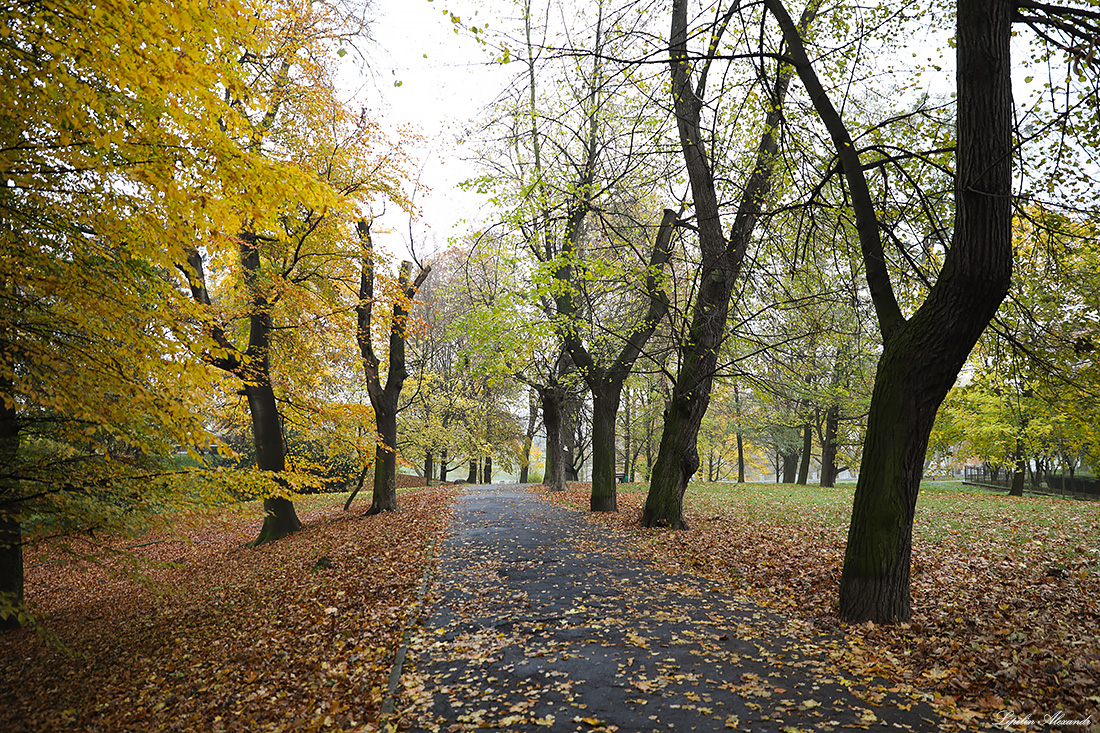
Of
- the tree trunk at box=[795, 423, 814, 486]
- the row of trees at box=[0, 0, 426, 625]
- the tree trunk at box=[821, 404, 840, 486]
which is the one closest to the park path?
the row of trees at box=[0, 0, 426, 625]

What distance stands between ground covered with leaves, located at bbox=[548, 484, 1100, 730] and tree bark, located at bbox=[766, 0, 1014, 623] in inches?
25.5

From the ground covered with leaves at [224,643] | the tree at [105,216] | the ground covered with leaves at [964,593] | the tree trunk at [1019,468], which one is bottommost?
the ground covered with leaves at [224,643]

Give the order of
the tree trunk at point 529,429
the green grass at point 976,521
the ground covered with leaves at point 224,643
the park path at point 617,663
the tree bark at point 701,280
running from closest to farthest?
the park path at point 617,663 < the ground covered with leaves at point 224,643 < the green grass at point 976,521 < the tree bark at point 701,280 < the tree trunk at point 529,429

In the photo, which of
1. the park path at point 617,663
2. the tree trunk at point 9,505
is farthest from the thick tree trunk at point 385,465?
the tree trunk at point 9,505

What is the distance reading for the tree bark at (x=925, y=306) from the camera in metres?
4.29

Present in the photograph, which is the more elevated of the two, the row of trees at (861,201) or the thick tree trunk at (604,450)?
the row of trees at (861,201)

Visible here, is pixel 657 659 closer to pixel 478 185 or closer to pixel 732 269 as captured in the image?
pixel 732 269

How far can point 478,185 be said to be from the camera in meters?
12.9

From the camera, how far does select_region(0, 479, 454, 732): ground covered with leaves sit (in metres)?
4.48

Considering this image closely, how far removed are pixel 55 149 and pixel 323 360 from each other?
1085cm

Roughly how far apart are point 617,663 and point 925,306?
4.02 metres

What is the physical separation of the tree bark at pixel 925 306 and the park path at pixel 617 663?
1086 millimetres

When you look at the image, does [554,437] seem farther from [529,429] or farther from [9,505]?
[9,505]

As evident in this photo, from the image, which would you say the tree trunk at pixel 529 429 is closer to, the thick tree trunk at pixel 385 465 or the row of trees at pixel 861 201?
the thick tree trunk at pixel 385 465
